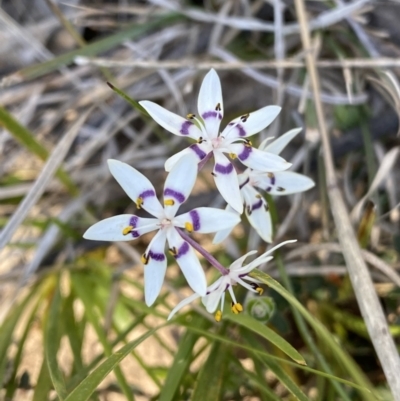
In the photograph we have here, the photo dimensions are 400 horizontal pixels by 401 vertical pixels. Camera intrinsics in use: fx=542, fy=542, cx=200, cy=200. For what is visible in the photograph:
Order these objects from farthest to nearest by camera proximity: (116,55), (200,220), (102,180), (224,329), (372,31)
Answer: (116,55) < (102,180) < (372,31) < (224,329) < (200,220)

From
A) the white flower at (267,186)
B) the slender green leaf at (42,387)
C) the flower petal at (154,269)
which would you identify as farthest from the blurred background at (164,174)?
the flower petal at (154,269)

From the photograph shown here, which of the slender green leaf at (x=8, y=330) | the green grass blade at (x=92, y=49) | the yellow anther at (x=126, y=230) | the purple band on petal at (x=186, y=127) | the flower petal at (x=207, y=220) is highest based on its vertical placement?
the green grass blade at (x=92, y=49)

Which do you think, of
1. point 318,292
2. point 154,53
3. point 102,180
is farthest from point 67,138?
point 318,292

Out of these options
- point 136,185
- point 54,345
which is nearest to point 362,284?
point 136,185

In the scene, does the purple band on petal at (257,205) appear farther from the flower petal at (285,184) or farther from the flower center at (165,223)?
the flower center at (165,223)

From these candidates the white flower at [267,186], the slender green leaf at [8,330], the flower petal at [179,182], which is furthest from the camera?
the slender green leaf at [8,330]

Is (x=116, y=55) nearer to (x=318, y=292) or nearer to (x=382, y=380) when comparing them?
(x=318, y=292)

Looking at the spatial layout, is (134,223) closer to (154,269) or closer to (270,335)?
(154,269)
